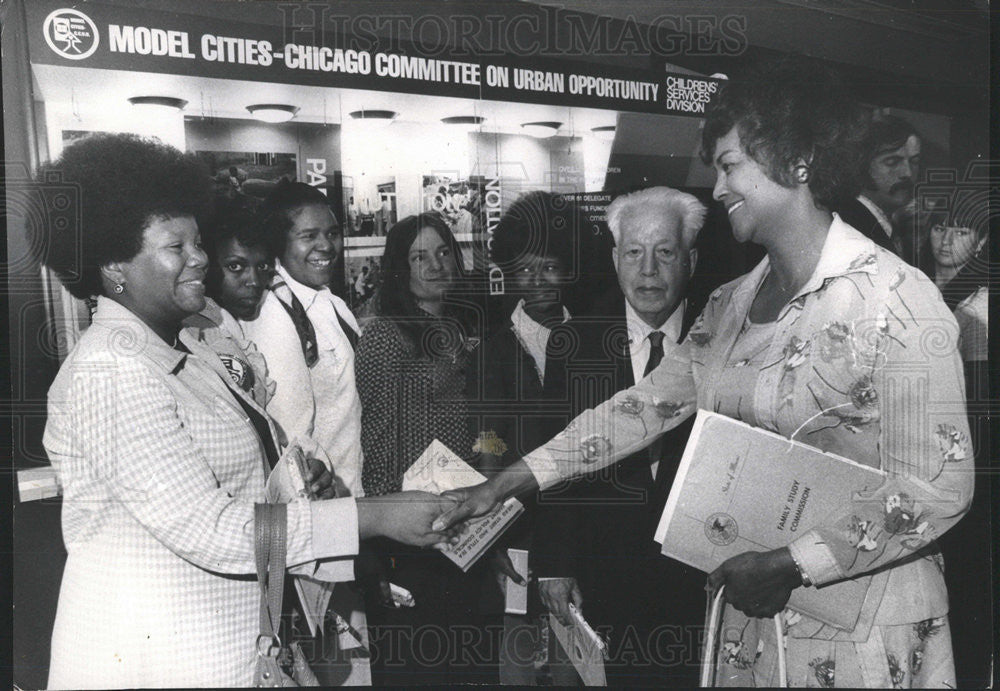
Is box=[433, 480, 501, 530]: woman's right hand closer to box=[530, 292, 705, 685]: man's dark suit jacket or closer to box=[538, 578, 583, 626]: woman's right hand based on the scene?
box=[530, 292, 705, 685]: man's dark suit jacket

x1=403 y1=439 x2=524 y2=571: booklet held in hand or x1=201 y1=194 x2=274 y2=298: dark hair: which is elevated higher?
x1=201 y1=194 x2=274 y2=298: dark hair

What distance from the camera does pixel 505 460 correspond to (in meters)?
3.12

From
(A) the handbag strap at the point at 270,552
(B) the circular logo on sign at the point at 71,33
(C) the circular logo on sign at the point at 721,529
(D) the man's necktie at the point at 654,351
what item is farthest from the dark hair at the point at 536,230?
(B) the circular logo on sign at the point at 71,33

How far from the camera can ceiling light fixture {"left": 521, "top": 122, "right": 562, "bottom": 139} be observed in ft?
9.98

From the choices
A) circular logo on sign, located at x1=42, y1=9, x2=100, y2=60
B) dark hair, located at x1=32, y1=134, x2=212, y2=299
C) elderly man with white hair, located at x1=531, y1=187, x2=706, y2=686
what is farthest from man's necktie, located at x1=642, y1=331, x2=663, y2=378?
circular logo on sign, located at x1=42, y1=9, x2=100, y2=60

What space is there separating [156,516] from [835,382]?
2.17 meters

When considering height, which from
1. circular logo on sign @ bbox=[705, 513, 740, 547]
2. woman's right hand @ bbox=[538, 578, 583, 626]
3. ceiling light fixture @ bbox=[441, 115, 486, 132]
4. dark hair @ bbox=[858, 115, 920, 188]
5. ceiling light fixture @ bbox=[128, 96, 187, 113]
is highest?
ceiling light fixture @ bbox=[128, 96, 187, 113]

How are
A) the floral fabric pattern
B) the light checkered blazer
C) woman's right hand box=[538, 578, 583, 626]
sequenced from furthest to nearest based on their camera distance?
woman's right hand box=[538, 578, 583, 626], the floral fabric pattern, the light checkered blazer

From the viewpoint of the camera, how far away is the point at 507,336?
3.08 meters

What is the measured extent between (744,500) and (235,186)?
1.94 meters

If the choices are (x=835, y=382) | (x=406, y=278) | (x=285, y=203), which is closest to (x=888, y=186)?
(x=835, y=382)

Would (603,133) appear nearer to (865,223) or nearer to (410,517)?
(865,223)

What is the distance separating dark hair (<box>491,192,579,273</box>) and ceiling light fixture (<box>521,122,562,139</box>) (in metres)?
0.20

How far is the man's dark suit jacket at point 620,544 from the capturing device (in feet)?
10.2
